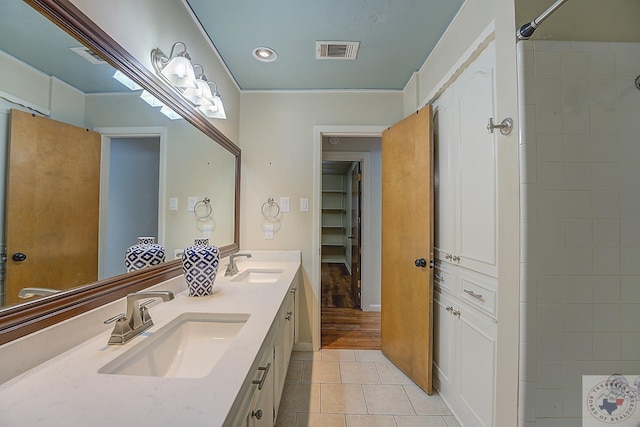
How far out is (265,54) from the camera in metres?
1.91

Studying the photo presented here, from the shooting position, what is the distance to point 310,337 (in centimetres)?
237

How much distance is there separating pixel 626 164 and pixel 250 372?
62.6 inches

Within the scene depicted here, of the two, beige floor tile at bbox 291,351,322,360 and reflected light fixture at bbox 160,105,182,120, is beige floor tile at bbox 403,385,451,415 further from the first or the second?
reflected light fixture at bbox 160,105,182,120

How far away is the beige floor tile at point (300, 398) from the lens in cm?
166

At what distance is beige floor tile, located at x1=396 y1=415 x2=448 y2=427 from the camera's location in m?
1.55

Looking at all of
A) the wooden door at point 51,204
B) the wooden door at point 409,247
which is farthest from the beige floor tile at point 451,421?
the wooden door at point 51,204

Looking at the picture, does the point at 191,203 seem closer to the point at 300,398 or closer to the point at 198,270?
the point at 198,270

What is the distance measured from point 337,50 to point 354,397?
97.0 inches

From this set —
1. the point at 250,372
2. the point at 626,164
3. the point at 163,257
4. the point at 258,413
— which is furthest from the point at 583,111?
the point at 163,257

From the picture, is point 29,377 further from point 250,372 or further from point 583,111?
point 583,111

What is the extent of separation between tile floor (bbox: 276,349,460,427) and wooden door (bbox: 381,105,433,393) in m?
0.12

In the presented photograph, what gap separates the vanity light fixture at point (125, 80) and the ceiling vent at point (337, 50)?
3.94ft

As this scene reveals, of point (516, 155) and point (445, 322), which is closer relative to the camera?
point (516, 155)

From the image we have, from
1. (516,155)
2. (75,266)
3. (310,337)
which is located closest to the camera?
(75,266)
